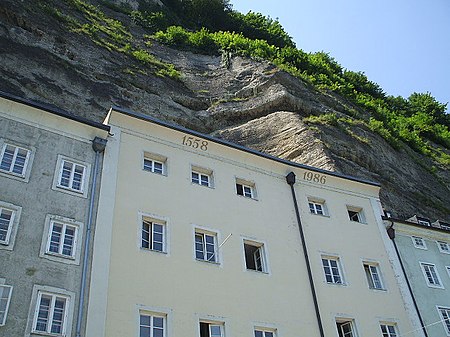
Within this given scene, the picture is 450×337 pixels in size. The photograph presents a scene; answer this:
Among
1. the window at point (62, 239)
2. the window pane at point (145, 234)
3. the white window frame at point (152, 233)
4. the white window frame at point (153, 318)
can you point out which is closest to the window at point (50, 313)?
the window at point (62, 239)

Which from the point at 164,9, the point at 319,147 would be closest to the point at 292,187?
the point at 319,147

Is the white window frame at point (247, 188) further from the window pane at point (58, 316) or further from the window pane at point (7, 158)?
the window pane at point (58, 316)

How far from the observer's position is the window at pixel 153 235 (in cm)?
1692

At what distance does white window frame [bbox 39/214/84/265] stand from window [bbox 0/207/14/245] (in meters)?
0.95

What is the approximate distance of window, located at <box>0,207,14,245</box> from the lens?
46.1ft

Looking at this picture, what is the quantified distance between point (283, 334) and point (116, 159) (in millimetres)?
8310

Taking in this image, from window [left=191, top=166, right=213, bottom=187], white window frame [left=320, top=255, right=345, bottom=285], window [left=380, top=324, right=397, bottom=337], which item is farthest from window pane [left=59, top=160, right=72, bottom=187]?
window [left=380, top=324, right=397, bottom=337]

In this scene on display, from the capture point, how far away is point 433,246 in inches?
982

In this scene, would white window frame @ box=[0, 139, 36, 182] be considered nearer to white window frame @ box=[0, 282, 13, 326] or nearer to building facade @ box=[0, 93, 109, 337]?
building facade @ box=[0, 93, 109, 337]

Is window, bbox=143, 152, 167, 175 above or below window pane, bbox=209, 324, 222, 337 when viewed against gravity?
above

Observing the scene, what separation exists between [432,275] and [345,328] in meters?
6.59

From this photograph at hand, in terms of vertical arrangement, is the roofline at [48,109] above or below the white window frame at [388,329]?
above

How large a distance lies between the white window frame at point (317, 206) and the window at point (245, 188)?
2.87 metres

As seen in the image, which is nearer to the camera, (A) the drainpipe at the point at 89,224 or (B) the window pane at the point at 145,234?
(A) the drainpipe at the point at 89,224
